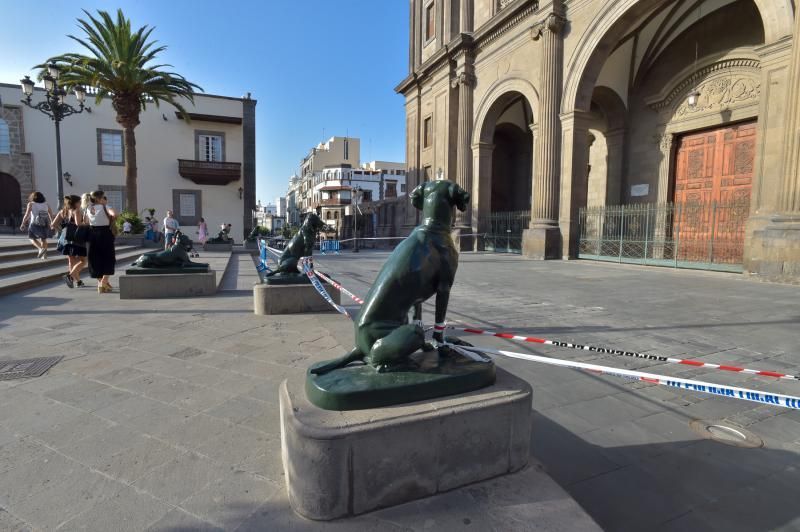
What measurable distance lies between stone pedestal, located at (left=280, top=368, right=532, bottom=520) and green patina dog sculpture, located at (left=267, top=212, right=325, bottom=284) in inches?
154

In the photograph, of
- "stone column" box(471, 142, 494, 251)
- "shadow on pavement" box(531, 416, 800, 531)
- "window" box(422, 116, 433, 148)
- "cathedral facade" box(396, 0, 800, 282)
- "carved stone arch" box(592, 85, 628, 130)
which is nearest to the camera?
"shadow on pavement" box(531, 416, 800, 531)

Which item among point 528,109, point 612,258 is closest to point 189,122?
point 528,109

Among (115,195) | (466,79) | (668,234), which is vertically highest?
(466,79)

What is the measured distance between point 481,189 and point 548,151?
17.0 ft

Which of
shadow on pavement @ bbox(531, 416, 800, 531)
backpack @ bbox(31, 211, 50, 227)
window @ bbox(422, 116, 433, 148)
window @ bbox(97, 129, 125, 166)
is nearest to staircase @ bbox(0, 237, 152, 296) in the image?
backpack @ bbox(31, 211, 50, 227)

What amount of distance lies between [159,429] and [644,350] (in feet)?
14.6

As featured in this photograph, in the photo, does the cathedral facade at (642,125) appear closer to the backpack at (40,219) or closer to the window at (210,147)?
the backpack at (40,219)

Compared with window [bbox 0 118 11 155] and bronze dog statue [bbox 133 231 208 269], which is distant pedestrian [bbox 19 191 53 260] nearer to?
bronze dog statue [bbox 133 231 208 269]

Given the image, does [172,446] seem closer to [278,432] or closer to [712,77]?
[278,432]

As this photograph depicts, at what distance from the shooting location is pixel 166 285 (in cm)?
688

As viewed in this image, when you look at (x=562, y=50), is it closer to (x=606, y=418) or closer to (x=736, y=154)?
(x=736, y=154)

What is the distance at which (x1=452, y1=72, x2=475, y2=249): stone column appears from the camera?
2102 cm

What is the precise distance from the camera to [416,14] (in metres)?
25.5

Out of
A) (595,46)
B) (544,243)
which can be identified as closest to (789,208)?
(544,243)
